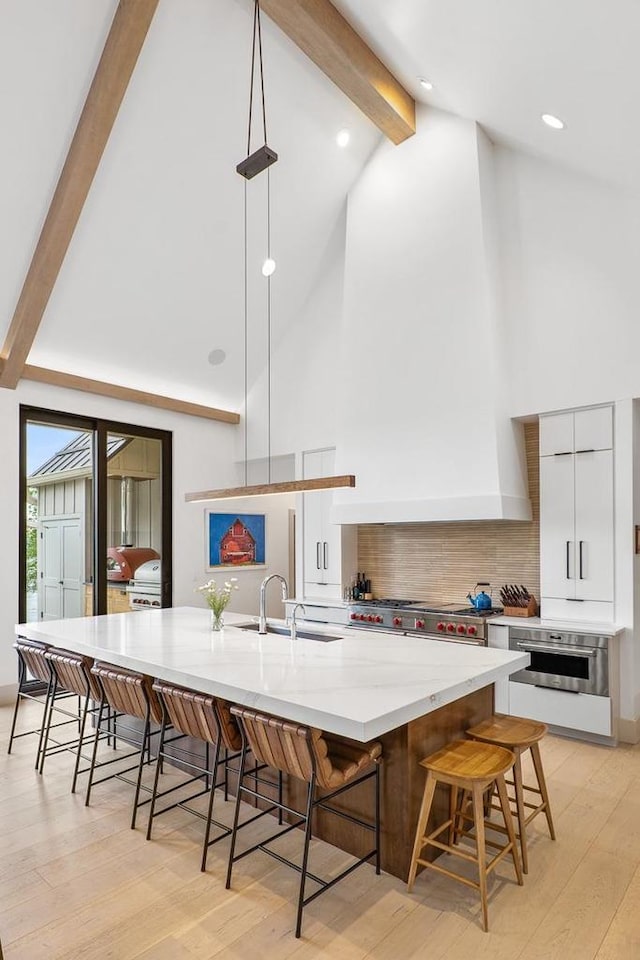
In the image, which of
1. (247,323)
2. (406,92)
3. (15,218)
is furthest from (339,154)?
(15,218)

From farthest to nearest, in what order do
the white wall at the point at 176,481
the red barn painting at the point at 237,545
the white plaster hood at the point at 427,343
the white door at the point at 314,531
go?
the red barn painting at the point at 237,545, the white door at the point at 314,531, the white wall at the point at 176,481, the white plaster hood at the point at 427,343

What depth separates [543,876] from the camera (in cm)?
263

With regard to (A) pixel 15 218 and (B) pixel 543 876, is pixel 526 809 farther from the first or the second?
(A) pixel 15 218

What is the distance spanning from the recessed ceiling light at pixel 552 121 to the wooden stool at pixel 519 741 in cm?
347

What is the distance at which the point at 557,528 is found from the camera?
4605mm

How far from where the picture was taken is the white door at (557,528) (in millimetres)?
4539

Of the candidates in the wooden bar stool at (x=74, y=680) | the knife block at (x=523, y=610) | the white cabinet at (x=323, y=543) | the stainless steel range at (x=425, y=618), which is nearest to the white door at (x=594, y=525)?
the knife block at (x=523, y=610)

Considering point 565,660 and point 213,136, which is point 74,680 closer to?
point 565,660

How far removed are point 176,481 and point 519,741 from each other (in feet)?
15.4

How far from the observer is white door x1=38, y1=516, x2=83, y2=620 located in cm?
555

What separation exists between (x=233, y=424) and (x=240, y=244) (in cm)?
222

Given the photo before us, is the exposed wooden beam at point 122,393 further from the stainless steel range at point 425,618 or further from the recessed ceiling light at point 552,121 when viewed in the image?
the recessed ceiling light at point 552,121

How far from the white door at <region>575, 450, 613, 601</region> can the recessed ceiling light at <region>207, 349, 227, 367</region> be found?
3.71 metres

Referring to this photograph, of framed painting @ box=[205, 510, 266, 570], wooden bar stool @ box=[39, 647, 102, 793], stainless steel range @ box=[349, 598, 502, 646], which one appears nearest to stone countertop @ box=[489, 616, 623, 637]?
stainless steel range @ box=[349, 598, 502, 646]
